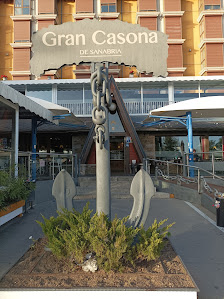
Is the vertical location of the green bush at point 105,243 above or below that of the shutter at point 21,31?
below

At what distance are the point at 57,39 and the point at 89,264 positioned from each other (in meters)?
3.42

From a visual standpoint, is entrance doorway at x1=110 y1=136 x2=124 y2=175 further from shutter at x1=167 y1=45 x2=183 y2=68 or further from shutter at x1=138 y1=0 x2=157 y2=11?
shutter at x1=138 y1=0 x2=157 y2=11

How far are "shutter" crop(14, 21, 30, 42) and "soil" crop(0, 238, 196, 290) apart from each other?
2875 centimetres

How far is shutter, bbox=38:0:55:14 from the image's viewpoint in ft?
87.2

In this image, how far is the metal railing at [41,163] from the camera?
6.89m

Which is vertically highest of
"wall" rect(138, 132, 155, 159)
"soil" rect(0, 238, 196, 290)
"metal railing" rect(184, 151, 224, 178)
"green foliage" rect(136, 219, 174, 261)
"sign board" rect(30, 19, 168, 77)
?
"sign board" rect(30, 19, 168, 77)

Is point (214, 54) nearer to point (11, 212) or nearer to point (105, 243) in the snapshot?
point (11, 212)

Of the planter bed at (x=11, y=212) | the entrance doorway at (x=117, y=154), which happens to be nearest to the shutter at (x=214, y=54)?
the entrance doorway at (x=117, y=154)

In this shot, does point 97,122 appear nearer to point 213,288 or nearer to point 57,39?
point 57,39

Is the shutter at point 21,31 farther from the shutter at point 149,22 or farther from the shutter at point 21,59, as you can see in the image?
the shutter at point 149,22

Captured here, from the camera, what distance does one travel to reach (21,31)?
87.2 ft

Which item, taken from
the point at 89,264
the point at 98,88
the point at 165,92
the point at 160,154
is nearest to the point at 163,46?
the point at 98,88

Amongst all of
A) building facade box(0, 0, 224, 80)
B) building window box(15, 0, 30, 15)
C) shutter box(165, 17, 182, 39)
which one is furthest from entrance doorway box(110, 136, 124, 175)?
building window box(15, 0, 30, 15)

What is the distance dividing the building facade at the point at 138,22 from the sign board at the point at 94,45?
2157 cm
